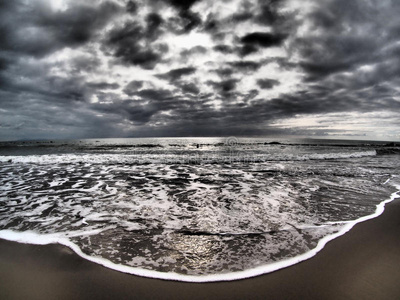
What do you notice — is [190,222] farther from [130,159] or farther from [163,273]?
[130,159]

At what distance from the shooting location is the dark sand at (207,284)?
7.69 ft

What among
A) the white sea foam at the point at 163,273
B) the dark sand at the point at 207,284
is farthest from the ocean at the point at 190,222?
the dark sand at the point at 207,284

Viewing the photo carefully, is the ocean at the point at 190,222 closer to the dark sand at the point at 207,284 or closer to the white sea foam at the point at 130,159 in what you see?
the dark sand at the point at 207,284

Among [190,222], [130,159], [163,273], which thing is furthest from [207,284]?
[130,159]

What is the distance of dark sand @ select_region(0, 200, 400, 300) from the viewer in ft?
7.69

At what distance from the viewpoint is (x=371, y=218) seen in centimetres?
477

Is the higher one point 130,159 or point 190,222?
point 130,159

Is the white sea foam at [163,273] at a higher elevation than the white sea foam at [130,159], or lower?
lower

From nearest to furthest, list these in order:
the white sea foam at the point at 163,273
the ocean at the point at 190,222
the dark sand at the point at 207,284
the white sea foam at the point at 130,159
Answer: the dark sand at the point at 207,284 → the white sea foam at the point at 163,273 → the ocean at the point at 190,222 → the white sea foam at the point at 130,159

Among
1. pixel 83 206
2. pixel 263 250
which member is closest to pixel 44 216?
pixel 83 206

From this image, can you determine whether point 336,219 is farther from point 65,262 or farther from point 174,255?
point 65,262

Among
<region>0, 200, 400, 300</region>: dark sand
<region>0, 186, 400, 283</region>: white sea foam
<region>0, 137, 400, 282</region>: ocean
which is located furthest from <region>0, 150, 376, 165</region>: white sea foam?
<region>0, 200, 400, 300</region>: dark sand

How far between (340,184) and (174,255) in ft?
27.5

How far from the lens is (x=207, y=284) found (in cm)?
249
